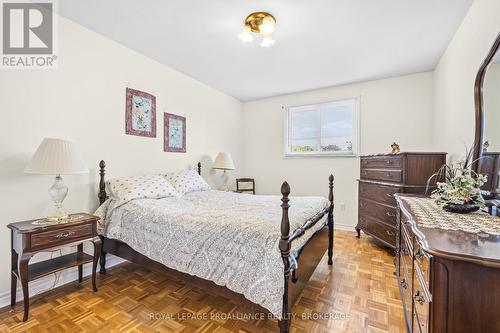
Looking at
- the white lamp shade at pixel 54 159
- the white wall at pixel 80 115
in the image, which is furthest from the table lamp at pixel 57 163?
the white wall at pixel 80 115

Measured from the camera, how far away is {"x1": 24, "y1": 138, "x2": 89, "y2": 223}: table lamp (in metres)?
1.74

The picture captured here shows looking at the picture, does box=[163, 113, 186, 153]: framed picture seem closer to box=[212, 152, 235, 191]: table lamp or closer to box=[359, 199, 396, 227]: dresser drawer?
box=[212, 152, 235, 191]: table lamp

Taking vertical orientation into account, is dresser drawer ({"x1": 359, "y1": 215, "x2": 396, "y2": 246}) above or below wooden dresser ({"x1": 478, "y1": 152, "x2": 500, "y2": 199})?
below

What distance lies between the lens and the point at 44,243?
176 centimetres

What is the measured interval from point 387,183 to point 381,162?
295 mm

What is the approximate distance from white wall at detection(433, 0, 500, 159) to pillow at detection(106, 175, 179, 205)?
9.83ft

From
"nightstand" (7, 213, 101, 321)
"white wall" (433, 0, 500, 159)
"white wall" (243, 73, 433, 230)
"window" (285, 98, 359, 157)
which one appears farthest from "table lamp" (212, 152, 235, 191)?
"white wall" (433, 0, 500, 159)

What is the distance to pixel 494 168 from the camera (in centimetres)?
147

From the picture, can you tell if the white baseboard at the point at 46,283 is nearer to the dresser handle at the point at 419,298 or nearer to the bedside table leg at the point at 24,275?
the bedside table leg at the point at 24,275

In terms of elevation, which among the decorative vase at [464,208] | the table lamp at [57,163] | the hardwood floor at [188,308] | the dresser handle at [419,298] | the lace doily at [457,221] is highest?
the table lamp at [57,163]

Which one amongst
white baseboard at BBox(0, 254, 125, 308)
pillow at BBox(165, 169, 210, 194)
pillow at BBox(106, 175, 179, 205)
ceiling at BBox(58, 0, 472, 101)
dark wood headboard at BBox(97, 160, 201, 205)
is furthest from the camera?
pillow at BBox(165, 169, 210, 194)

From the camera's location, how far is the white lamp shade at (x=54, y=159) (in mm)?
1732

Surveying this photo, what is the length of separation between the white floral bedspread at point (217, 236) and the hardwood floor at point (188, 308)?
0.24m

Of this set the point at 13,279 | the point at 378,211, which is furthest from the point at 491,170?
the point at 13,279
